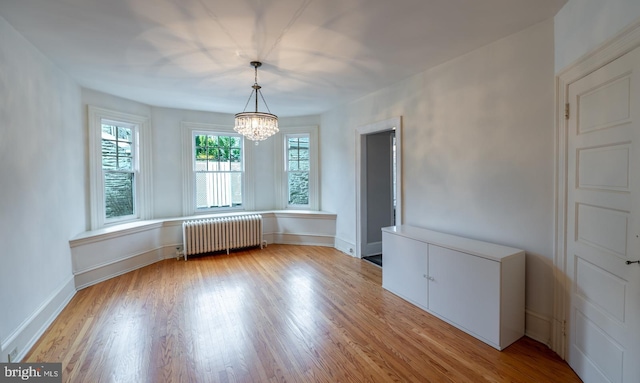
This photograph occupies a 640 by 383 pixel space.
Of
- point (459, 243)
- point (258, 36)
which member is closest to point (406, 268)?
point (459, 243)

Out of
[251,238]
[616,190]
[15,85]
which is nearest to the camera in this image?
[616,190]

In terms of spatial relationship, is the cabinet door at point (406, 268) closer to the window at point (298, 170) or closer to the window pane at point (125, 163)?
the window at point (298, 170)

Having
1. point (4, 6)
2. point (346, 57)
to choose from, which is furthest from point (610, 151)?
point (4, 6)

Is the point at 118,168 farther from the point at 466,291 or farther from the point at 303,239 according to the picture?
the point at 466,291

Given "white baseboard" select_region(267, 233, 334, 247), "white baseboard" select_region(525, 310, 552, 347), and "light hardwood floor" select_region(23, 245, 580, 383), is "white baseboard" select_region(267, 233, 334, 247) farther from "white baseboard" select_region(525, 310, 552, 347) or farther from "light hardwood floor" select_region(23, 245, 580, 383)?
"white baseboard" select_region(525, 310, 552, 347)

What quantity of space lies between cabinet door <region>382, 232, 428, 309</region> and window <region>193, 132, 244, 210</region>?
11.5ft

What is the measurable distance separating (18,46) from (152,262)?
10.8ft

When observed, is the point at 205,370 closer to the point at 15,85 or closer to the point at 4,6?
the point at 15,85

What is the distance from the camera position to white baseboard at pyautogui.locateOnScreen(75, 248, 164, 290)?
3.48 metres

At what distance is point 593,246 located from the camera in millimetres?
1796

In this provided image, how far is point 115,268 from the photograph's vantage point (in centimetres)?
390

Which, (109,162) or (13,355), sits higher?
(109,162)

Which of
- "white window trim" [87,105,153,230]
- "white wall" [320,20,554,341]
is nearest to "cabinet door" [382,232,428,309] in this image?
"white wall" [320,20,554,341]

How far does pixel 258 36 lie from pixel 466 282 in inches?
113
